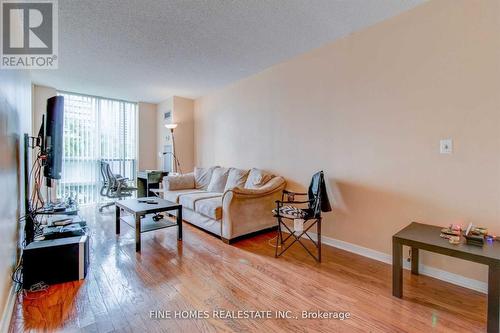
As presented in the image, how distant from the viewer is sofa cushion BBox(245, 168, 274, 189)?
3.43 m

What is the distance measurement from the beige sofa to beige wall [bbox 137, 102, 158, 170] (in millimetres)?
2125

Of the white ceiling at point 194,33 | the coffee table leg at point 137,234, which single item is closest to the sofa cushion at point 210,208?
the coffee table leg at point 137,234

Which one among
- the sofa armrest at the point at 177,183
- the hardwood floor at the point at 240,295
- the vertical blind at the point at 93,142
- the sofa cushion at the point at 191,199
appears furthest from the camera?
the vertical blind at the point at 93,142

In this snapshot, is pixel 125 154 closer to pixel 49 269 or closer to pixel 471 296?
pixel 49 269

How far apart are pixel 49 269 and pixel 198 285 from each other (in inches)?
48.0

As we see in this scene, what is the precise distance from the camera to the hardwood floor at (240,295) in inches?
58.5

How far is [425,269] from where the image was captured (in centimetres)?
214

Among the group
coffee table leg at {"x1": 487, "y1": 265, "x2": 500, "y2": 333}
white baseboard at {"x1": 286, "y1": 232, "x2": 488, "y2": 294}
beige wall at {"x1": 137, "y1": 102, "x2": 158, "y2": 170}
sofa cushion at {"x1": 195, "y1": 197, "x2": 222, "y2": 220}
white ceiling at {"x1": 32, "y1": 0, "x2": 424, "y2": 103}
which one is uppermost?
white ceiling at {"x1": 32, "y1": 0, "x2": 424, "y2": 103}

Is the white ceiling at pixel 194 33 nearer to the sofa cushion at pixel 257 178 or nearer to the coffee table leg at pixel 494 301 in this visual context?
the sofa cushion at pixel 257 178

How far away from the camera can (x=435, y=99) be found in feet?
6.76

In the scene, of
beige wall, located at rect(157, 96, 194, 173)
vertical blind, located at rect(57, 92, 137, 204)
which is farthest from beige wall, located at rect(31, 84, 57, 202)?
beige wall, located at rect(157, 96, 194, 173)

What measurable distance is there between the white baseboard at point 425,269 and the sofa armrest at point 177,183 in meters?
2.67

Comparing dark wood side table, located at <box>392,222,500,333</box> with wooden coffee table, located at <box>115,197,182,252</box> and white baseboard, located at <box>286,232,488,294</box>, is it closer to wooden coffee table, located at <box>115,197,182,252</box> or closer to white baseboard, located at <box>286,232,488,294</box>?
white baseboard, located at <box>286,232,488,294</box>

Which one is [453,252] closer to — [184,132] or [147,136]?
[184,132]
